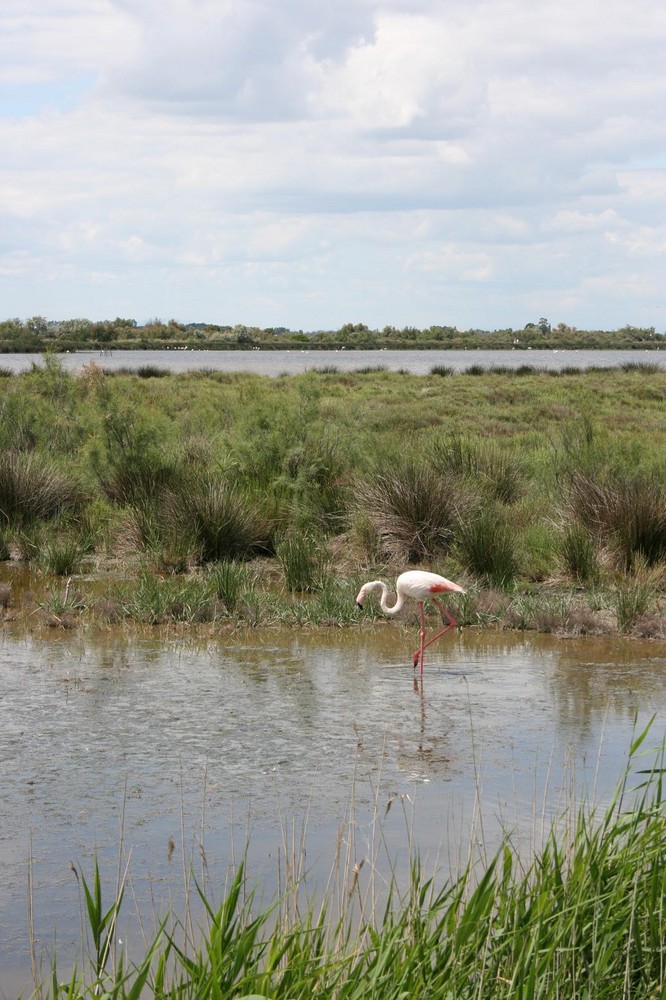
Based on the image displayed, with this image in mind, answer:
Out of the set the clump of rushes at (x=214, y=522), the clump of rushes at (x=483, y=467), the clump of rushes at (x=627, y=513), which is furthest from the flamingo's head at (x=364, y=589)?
the clump of rushes at (x=483, y=467)

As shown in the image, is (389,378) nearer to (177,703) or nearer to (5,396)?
(5,396)

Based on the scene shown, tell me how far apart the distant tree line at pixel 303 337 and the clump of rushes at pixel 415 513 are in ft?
330

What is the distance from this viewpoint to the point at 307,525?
15156mm

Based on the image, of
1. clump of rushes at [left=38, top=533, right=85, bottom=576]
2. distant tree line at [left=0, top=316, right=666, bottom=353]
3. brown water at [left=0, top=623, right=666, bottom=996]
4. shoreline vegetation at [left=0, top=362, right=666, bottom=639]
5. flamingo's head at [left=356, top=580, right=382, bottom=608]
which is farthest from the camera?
distant tree line at [left=0, top=316, right=666, bottom=353]

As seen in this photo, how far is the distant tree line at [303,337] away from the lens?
122688 mm

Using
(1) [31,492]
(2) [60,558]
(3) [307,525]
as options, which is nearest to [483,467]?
(3) [307,525]

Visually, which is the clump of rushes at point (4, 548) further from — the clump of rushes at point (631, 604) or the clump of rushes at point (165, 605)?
the clump of rushes at point (631, 604)

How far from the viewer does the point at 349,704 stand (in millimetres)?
9078

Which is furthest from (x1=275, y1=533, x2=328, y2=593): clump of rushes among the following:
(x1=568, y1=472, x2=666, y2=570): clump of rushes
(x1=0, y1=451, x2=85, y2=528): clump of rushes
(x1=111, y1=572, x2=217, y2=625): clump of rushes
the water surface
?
the water surface

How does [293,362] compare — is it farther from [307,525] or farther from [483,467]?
[307,525]

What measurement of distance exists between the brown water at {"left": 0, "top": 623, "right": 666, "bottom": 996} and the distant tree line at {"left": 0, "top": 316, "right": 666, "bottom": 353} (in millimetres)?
104621

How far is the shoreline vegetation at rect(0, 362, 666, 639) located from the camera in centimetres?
1197

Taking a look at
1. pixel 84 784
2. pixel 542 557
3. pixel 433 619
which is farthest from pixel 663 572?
pixel 84 784

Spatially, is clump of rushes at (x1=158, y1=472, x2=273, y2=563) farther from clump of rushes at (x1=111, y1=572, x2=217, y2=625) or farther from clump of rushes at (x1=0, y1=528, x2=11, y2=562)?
clump of rushes at (x1=111, y1=572, x2=217, y2=625)
